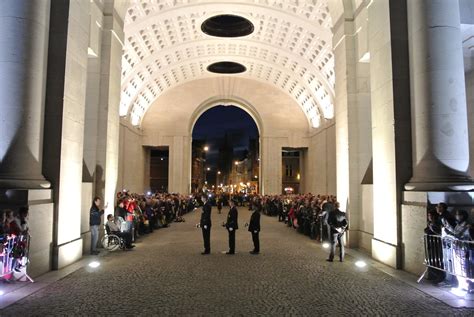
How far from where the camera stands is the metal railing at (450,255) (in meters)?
6.53

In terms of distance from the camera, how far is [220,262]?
9695 mm

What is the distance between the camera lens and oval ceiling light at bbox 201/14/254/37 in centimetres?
2953

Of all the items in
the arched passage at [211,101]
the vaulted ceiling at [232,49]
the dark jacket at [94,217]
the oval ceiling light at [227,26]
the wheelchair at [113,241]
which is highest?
the oval ceiling light at [227,26]

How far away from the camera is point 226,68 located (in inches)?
1550

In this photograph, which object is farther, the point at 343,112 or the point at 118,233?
the point at 343,112

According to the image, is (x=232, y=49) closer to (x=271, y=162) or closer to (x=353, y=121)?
(x=271, y=162)

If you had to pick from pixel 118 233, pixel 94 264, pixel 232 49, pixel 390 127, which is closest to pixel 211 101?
pixel 232 49

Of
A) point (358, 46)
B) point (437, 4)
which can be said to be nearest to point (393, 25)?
point (437, 4)

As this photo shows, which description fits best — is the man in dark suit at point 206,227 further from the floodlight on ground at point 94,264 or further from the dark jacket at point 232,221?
the floodlight on ground at point 94,264

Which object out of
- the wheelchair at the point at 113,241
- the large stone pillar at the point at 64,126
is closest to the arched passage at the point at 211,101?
the wheelchair at the point at 113,241

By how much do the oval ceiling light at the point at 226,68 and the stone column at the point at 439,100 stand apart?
1190 inches

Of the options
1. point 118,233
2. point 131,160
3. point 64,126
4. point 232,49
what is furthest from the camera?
point 131,160

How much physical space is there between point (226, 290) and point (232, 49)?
30.1 meters

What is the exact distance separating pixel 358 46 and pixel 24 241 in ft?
39.9
